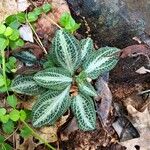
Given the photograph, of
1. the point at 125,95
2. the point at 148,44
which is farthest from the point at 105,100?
the point at 148,44

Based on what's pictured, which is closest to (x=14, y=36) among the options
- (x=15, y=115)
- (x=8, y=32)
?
(x=8, y=32)

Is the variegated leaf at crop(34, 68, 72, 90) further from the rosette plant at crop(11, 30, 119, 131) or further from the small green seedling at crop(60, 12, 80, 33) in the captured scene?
the small green seedling at crop(60, 12, 80, 33)

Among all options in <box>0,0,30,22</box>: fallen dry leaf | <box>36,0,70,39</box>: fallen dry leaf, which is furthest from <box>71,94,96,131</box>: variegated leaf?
<box>0,0,30,22</box>: fallen dry leaf

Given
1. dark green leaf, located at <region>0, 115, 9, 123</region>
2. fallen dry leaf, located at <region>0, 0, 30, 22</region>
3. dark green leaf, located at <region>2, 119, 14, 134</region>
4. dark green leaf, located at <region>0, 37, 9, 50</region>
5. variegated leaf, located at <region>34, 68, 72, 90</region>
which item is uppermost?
fallen dry leaf, located at <region>0, 0, 30, 22</region>

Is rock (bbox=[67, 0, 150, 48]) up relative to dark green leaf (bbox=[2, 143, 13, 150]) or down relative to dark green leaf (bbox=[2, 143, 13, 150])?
up

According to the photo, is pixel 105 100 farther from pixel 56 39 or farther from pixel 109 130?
pixel 56 39

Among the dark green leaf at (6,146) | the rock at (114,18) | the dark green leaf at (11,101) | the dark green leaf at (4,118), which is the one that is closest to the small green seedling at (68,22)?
the rock at (114,18)
